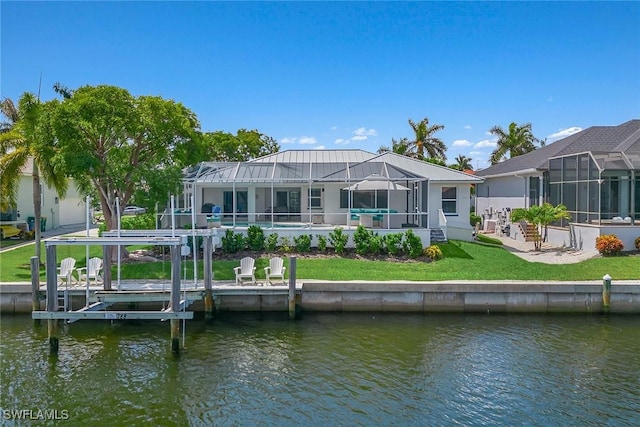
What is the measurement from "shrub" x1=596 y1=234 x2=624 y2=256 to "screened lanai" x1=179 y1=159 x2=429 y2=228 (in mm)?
7385

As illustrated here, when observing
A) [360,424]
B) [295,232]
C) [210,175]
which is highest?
[210,175]

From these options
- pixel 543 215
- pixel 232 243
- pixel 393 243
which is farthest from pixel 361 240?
pixel 543 215

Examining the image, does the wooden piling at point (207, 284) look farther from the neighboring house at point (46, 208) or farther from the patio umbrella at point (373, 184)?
the neighboring house at point (46, 208)

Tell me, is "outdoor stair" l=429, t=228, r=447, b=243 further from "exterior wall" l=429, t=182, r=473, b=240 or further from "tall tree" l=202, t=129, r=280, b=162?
"tall tree" l=202, t=129, r=280, b=162

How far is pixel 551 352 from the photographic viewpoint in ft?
42.4

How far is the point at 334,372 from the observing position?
459 inches

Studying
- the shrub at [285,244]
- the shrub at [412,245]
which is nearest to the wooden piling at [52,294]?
the shrub at [285,244]

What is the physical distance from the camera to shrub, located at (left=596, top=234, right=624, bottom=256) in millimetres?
20766

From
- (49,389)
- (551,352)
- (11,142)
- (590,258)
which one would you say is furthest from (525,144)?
(49,389)

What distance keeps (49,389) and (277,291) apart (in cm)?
707

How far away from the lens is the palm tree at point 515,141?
51562 mm

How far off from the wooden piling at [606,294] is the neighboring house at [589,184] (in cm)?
663

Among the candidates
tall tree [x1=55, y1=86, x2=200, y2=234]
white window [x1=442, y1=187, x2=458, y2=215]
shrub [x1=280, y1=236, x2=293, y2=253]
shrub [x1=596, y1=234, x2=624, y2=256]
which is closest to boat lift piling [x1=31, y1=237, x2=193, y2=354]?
tall tree [x1=55, y1=86, x2=200, y2=234]

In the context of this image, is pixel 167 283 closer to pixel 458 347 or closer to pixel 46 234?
pixel 458 347
